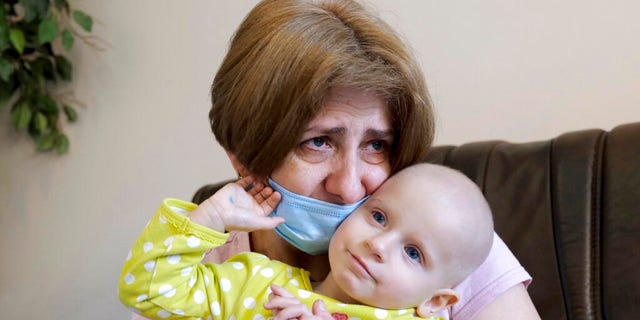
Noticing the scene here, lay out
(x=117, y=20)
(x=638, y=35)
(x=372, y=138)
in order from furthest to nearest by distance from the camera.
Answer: (x=117, y=20) → (x=638, y=35) → (x=372, y=138)

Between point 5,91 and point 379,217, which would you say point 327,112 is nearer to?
point 379,217

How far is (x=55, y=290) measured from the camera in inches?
104

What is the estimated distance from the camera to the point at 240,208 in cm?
115

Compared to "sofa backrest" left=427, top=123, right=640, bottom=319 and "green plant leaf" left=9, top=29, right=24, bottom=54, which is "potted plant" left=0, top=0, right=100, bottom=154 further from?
"sofa backrest" left=427, top=123, right=640, bottom=319

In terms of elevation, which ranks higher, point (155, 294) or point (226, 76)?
point (226, 76)

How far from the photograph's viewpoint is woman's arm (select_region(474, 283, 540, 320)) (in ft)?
3.96

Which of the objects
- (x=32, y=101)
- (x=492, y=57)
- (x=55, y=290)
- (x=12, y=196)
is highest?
(x=492, y=57)

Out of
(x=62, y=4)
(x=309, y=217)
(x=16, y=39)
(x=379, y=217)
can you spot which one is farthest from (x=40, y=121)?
(x=379, y=217)

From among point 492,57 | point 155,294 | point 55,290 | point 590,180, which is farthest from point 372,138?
point 55,290

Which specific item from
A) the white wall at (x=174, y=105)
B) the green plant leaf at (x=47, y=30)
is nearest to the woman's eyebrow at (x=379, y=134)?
the white wall at (x=174, y=105)

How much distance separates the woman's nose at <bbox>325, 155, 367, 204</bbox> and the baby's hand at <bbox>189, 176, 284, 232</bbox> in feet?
0.32

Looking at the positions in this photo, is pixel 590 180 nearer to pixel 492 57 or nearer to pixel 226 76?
pixel 492 57

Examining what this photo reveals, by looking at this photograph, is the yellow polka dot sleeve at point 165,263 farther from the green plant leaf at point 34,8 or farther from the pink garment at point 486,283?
the green plant leaf at point 34,8

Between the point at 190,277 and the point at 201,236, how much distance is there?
0.08m
